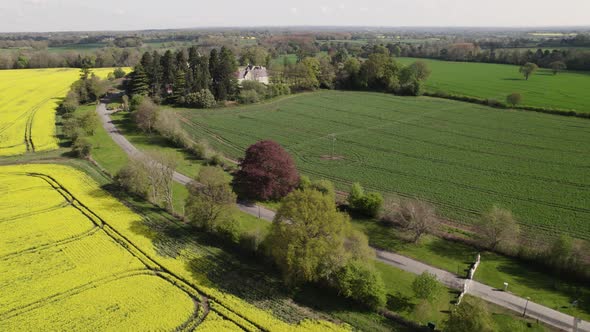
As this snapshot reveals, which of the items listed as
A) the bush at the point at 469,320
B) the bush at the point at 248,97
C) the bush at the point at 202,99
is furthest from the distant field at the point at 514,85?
the bush at the point at 469,320

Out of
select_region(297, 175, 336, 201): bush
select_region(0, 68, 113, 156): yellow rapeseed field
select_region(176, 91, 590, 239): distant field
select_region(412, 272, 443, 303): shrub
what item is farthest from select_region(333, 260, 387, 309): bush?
select_region(0, 68, 113, 156): yellow rapeseed field

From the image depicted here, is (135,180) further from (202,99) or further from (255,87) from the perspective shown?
(255,87)

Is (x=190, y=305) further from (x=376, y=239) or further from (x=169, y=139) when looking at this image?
(x=169, y=139)

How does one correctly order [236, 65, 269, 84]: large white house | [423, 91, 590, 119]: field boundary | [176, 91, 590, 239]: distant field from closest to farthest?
[176, 91, 590, 239]: distant field → [423, 91, 590, 119]: field boundary → [236, 65, 269, 84]: large white house

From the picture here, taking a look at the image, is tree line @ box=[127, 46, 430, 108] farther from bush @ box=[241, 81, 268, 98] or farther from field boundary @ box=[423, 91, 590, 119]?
field boundary @ box=[423, 91, 590, 119]

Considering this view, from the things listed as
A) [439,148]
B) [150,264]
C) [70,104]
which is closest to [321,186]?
[150,264]

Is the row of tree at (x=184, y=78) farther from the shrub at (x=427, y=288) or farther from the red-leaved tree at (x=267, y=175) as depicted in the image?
the shrub at (x=427, y=288)
